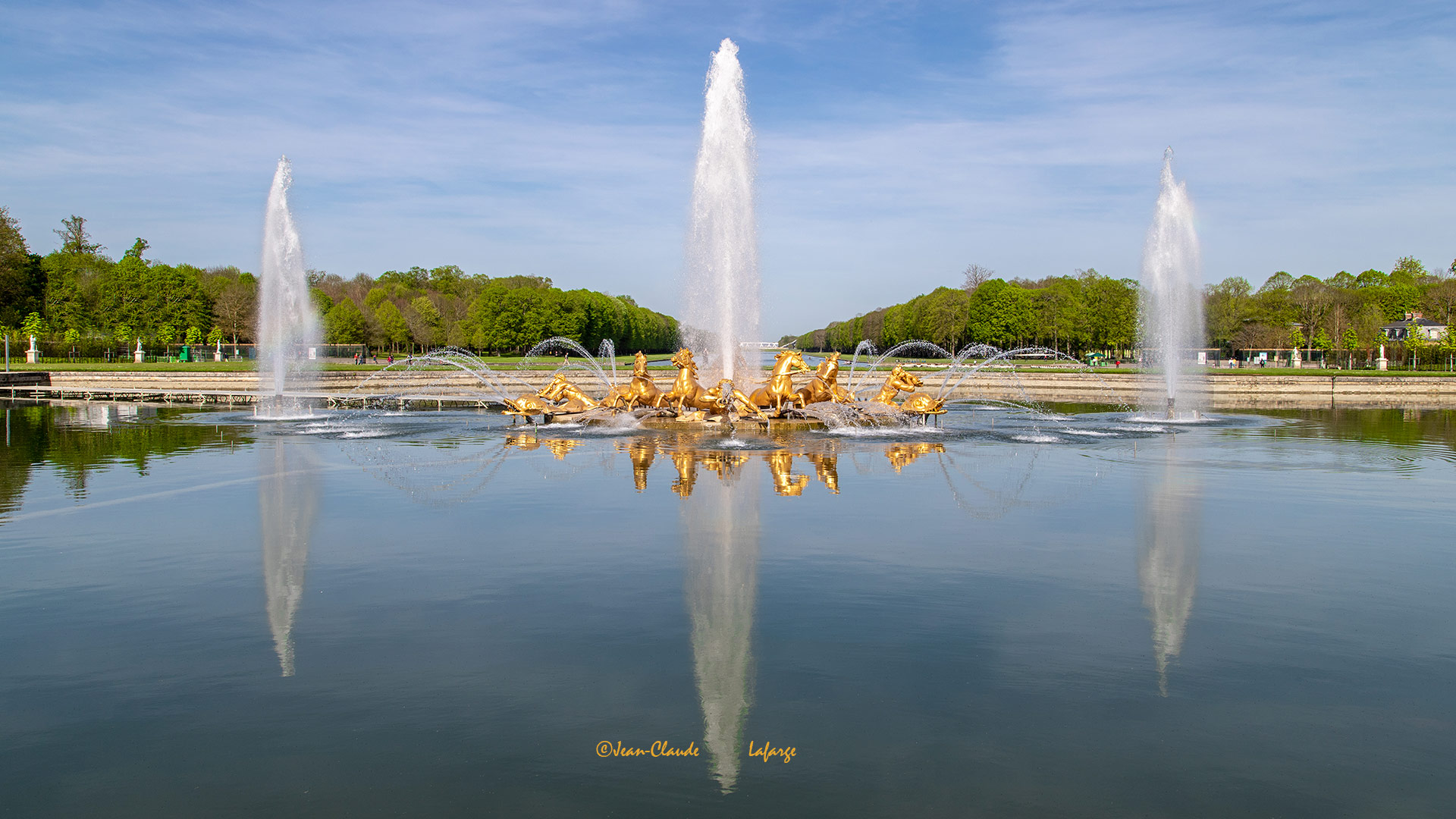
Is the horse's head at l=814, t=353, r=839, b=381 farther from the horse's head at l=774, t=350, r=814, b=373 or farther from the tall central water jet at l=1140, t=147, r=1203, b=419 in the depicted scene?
the tall central water jet at l=1140, t=147, r=1203, b=419

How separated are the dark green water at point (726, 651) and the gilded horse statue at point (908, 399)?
35.2ft

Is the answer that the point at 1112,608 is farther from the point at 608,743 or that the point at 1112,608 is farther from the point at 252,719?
the point at 252,719

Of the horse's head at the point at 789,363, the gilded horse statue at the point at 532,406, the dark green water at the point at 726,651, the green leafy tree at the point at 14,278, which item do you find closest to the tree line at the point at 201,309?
the green leafy tree at the point at 14,278

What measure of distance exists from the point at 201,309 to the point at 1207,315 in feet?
304

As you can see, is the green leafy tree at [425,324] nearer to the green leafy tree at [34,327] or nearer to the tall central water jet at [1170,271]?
the green leafy tree at [34,327]

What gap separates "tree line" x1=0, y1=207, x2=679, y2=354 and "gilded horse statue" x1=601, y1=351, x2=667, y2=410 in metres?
59.9

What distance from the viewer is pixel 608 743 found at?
18.4ft

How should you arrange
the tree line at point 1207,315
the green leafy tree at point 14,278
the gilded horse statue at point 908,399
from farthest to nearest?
the tree line at point 1207,315
the green leafy tree at point 14,278
the gilded horse statue at point 908,399

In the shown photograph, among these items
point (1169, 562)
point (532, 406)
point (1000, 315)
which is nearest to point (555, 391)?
point (532, 406)

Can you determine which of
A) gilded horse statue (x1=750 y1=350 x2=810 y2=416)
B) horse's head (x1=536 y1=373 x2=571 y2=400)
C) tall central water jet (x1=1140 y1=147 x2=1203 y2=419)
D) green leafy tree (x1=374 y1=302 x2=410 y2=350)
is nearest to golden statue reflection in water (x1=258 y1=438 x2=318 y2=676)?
horse's head (x1=536 y1=373 x2=571 y2=400)

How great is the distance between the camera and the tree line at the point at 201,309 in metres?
74.6

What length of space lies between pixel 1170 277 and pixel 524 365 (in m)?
43.0

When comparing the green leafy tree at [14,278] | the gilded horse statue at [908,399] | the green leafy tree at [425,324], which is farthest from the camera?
the green leafy tree at [425,324]

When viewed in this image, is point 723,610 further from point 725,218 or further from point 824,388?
point 725,218
